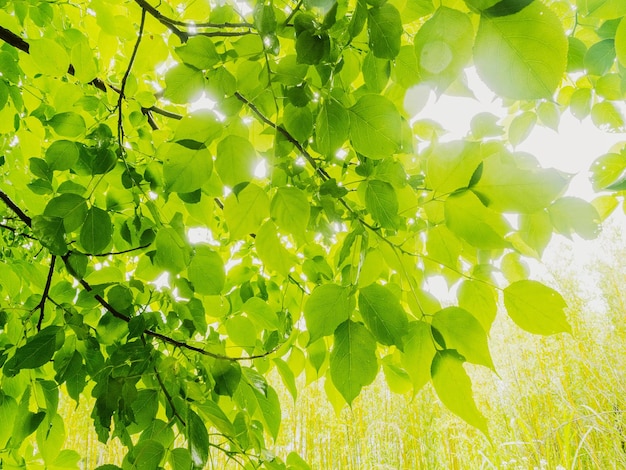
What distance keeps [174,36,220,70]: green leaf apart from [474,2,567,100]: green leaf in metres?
0.20

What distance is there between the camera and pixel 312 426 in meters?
2.53

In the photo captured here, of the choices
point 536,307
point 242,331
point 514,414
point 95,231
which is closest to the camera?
point 536,307

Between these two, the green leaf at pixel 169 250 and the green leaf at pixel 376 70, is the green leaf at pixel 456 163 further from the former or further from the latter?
the green leaf at pixel 169 250

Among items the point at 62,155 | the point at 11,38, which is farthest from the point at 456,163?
the point at 11,38

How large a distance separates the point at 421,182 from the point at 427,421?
8.21 ft

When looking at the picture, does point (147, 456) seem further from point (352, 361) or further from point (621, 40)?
point (621, 40)

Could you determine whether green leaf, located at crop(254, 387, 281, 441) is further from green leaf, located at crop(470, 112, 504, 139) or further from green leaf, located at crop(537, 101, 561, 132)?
green leaf, located at crop(537, 101, 561, 132)

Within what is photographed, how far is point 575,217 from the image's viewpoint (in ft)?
1.00

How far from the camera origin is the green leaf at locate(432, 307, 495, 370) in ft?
0.85

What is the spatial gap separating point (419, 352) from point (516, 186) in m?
0.13

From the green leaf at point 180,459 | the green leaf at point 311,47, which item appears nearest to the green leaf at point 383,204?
the green leaf at point 311,47

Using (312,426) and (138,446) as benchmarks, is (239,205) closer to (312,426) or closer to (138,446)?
(138,446)

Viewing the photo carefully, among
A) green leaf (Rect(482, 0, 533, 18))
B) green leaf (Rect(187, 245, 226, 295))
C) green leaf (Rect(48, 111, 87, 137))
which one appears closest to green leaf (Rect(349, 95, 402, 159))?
green leaf (Rect(482, 0, 533, 18))

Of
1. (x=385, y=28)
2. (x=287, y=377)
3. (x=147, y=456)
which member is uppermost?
(x=385, y=28)
